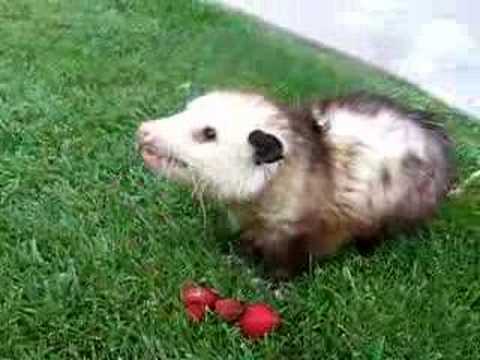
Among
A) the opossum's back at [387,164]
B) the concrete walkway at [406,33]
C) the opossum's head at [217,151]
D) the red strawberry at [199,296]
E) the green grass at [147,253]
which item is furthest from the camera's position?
the concrete walkway at [406,33]

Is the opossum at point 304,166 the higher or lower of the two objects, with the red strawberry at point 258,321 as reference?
higher

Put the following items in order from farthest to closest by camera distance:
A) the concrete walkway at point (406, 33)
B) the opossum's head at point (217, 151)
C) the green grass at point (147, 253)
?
1. the concrete walkway at point (406, 33)
2. the opossum's head at point (217, 151)
3. the green grass at point (147, 253)

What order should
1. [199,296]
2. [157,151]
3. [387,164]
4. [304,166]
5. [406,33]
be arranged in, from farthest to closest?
[406,33] → [387,164] → [304,166] → [157,151] → [199,296]

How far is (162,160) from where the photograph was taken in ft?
10.9

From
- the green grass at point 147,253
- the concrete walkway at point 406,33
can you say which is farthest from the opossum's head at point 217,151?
the concrete walkway at point 406,33

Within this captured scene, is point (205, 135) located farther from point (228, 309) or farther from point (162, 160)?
point (228, 309)

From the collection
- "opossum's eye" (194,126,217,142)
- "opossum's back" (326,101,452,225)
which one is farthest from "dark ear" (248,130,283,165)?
"opossum's back" (326,101,452,225)

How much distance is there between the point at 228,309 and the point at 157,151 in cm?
52

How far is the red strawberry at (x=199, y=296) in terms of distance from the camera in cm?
318

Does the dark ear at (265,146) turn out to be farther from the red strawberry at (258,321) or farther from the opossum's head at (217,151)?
the red strawberry at (258,321)

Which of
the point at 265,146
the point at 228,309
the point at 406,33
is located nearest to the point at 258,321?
the point at 228,309

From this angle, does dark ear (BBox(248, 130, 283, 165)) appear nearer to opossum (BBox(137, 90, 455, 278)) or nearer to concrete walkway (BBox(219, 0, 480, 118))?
opossum (BBox(137, 90, 455, 278))

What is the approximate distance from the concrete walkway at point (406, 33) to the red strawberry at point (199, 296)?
2.37 metres

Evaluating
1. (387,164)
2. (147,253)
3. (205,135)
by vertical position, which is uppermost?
(205,135)
